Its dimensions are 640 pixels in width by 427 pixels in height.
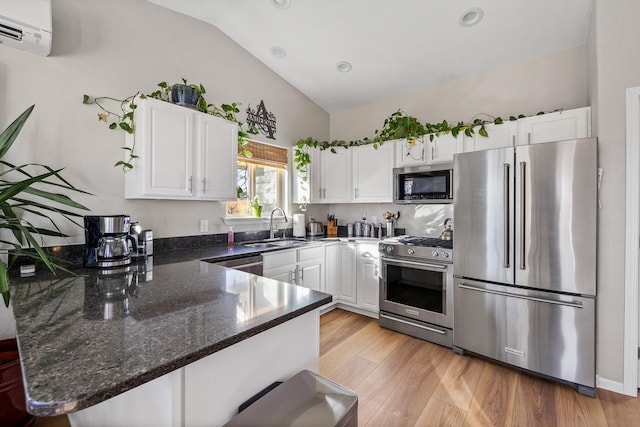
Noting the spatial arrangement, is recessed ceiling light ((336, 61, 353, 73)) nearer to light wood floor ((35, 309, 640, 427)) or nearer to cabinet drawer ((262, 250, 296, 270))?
cabinet drawer ((262, 250, 296, 270))

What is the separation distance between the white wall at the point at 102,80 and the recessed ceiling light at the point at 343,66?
1239mm

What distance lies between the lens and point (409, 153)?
3.27 meters

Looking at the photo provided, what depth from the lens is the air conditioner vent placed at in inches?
66.9

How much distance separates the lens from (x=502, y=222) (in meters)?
2.31

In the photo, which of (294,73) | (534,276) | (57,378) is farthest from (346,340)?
(294,73)

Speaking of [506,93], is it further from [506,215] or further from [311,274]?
[311,274]

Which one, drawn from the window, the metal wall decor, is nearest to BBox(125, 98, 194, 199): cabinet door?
the window

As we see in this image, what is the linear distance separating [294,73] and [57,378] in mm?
3643

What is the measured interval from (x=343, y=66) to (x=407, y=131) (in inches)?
41.7

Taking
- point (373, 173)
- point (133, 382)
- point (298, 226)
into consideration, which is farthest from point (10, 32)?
point (373, 173)

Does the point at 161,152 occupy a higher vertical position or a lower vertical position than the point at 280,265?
higher

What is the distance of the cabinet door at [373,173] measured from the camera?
3.45 metres

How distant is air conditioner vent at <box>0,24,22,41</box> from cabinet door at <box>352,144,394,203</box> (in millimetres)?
3031

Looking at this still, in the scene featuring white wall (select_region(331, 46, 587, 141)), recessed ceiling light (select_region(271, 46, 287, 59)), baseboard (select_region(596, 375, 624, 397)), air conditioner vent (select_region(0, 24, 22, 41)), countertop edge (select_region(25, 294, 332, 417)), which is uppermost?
recessed ceiling light (select_region(271, 46, 287, 59))
